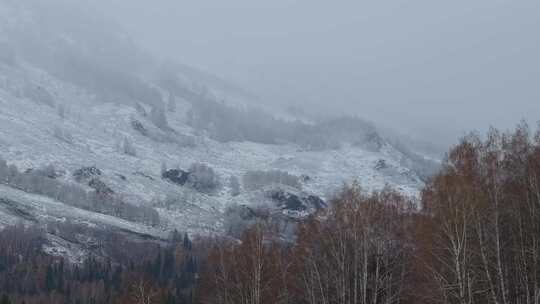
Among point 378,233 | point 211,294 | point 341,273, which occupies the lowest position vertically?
point 211,294

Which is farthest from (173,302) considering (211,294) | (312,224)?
(312,224)

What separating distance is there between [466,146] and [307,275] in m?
21.4

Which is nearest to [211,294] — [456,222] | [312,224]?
[312,224]

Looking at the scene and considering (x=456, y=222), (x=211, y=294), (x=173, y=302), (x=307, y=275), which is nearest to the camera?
(x=456, y=222)

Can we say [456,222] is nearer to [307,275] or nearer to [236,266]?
[307,275]

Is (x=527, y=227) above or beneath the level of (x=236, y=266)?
above

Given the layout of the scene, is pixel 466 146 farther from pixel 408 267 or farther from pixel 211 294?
pixel 211 294

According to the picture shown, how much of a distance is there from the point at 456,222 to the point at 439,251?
6.53 m

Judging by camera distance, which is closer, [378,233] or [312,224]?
[378,233]

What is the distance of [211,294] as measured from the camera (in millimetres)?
74188

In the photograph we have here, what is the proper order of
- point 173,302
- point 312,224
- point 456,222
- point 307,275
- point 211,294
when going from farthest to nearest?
1. point 173,302
2. point 211,294
3. point 307,275
4. point 312,224
5. point 456,222

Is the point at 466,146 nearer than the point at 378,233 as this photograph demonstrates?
Yes

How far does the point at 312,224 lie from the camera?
198 ft

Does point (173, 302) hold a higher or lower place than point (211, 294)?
lower
